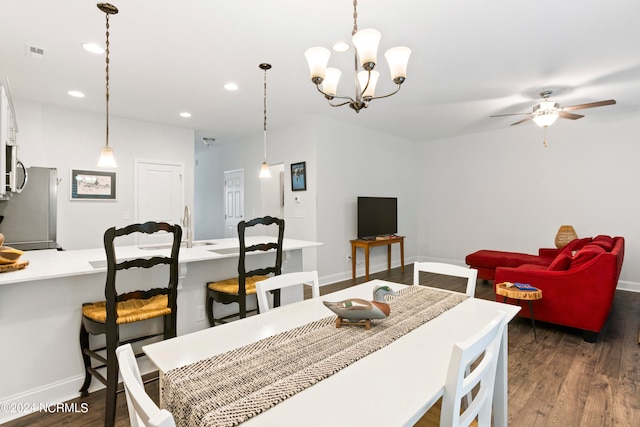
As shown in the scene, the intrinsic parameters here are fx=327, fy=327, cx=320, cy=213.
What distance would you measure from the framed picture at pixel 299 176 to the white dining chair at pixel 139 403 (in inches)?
171

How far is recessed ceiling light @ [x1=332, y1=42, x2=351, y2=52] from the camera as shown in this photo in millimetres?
2666

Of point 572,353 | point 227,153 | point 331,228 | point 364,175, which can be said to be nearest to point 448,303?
point 572,353

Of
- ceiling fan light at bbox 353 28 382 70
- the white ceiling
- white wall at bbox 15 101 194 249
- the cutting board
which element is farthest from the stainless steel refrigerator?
ceiling fan light at bbox 353 28 382 70

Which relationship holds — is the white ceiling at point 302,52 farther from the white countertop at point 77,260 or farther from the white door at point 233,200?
the white door at point 233,200

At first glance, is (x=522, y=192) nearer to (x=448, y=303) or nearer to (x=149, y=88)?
(x=448, y=303)

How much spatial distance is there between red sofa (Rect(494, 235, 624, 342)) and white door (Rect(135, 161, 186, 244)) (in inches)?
184

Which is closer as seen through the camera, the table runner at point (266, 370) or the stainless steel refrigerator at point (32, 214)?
the table runner at point (266, 370)

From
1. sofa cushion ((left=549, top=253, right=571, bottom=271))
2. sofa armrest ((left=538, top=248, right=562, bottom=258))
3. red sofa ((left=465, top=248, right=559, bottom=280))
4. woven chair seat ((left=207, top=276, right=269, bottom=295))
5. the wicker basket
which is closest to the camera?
woven chair seat ((left=207, top=276, right=269, bottom=295))

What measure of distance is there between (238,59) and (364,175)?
129 inches

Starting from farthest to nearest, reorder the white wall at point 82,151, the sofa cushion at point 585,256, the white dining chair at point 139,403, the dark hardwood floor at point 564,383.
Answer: the white wall at point 82,151
the sofa cushion at point 585,256
the dark hardwood floor at point 564,383
the white dining chair at point 139,403

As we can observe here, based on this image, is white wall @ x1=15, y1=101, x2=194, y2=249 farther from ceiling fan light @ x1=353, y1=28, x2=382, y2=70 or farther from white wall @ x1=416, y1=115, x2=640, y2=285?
white wall @ x1=416, y1=115, x2=640, y2=285

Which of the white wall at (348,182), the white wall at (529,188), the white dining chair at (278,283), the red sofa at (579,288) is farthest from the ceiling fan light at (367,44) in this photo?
the white wall at (529,188)

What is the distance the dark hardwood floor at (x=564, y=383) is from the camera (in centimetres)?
197

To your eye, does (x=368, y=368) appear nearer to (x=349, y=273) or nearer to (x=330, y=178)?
(x=330, y=178)
